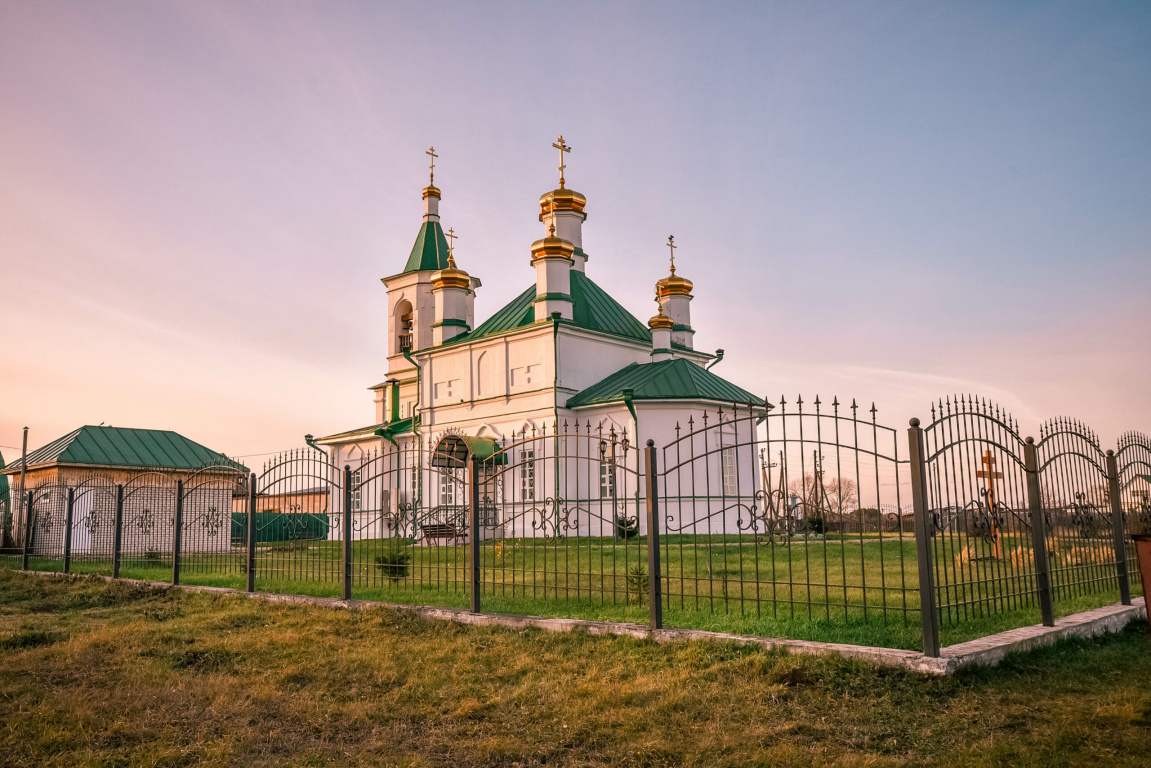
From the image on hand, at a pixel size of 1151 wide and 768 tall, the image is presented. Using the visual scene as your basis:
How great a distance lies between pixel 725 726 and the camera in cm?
492

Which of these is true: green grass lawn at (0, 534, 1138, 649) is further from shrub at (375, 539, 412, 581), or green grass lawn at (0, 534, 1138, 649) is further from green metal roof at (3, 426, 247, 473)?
green metal roof at (3, 426, 247, 473)

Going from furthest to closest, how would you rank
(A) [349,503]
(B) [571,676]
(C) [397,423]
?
(C) [397,423]
(A) [349,503]
(B) [571,676]

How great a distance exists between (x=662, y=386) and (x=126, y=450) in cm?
Result: 1552

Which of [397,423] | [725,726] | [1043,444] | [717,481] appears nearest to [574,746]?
[725,726]

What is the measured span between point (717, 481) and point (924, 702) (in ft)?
59.5

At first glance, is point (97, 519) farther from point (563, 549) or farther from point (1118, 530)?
point (1118, 530)

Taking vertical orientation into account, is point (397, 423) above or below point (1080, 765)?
above

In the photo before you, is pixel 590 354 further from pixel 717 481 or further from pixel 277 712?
pixel 277 712

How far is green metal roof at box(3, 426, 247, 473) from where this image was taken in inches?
898

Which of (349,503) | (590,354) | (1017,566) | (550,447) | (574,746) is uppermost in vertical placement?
(590,354)

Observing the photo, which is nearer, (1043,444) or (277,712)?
(277,712)

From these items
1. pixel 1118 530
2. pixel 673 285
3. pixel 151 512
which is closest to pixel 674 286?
pixel 673 285

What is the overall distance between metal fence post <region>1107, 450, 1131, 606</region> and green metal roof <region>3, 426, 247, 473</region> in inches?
782

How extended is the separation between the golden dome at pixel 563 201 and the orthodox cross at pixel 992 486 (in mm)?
22625
